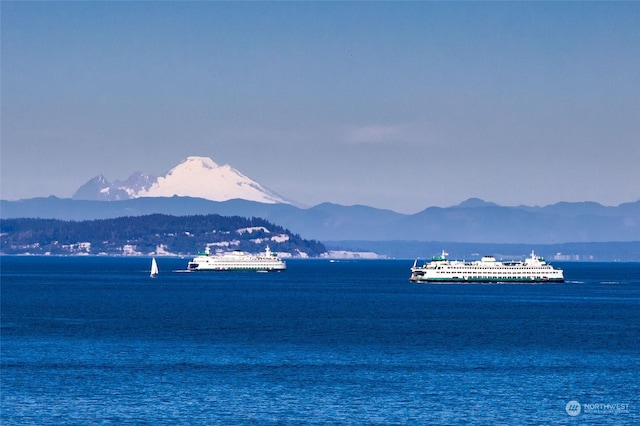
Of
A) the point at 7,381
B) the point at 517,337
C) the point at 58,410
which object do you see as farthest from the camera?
the point at 517,337

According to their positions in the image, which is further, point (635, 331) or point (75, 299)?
point (75, 299)

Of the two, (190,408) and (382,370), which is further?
(382,370)

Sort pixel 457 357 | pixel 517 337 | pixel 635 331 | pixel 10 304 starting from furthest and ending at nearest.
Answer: pixel 10 304, pixel 635 331, pixel 517 337, pixel 457 357

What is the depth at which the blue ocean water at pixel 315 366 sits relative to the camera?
230 ft

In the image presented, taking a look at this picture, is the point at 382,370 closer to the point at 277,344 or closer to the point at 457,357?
the point at 457,357

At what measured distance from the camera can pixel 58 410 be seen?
70.2 m

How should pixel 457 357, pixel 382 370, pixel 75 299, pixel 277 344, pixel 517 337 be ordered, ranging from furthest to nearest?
pixel 75 299
pixel 517 337
pixel 277 344
pixel 457 357
pixel 382 370

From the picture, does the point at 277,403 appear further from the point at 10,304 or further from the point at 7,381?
the point at 10,304

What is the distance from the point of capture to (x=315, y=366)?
8981 centimetres

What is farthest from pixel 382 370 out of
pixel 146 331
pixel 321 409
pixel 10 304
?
pixel 10 304

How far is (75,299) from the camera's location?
597 feet

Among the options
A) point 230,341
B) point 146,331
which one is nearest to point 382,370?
point 230,341

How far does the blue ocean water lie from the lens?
7000 cm

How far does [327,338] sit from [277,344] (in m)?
7.86
